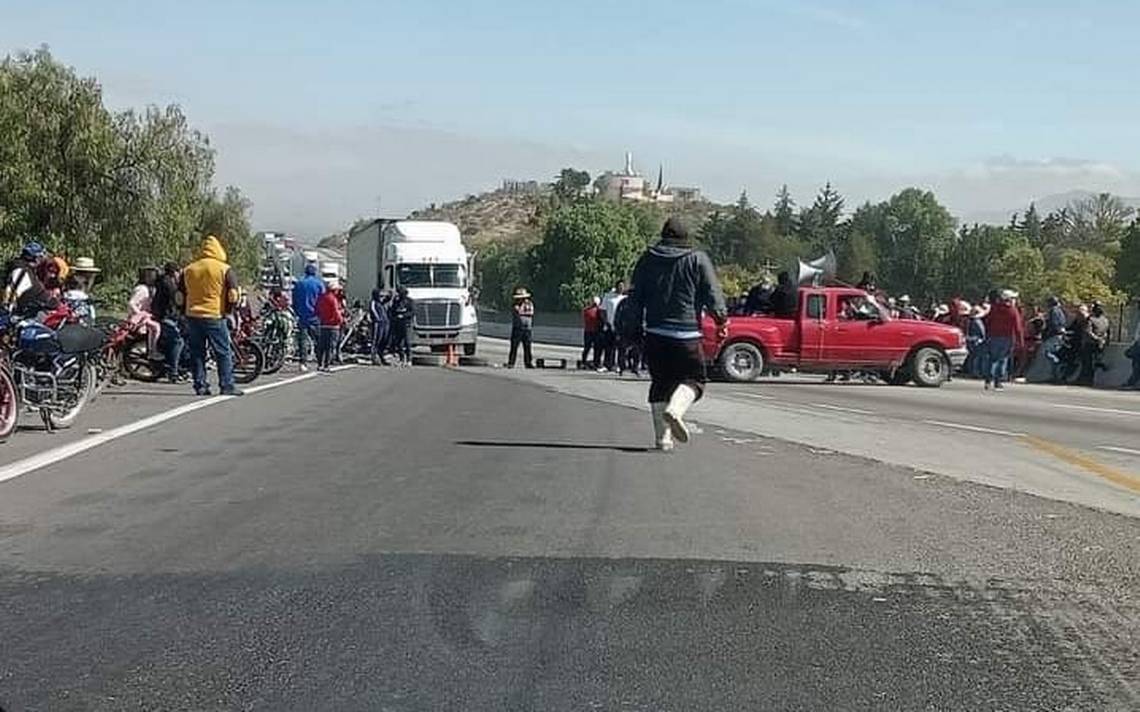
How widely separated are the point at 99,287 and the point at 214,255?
29292 mm

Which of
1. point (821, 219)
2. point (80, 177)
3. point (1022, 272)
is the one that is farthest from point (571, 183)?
point (80, 177)

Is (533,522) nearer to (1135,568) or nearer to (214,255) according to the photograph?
(1135,568)

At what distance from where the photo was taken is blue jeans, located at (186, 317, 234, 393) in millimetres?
17297

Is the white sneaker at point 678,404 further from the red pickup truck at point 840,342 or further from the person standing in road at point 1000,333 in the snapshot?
the person standing in road at point 1000,333

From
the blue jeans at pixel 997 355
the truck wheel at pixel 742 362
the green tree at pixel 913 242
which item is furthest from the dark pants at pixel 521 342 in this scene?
the green tree at pixel 913 242

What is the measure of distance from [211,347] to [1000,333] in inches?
621

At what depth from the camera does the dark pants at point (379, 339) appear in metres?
33.3

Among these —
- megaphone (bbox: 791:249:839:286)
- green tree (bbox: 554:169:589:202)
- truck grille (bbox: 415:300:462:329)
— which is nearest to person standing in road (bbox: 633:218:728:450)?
megaphone (bbox: 791:249:839:286)

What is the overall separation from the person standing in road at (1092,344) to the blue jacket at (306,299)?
15.7 metres

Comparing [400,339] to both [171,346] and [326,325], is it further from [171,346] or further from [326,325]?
[171,346]

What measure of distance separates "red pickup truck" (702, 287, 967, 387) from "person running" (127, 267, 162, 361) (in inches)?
391

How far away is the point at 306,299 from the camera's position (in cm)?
2759

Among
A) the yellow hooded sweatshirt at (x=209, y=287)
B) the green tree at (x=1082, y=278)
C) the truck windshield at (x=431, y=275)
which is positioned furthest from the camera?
the green tree at (x=1082, y=278)

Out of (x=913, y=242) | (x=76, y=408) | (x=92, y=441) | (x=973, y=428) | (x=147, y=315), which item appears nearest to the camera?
(x=92, y=441)
